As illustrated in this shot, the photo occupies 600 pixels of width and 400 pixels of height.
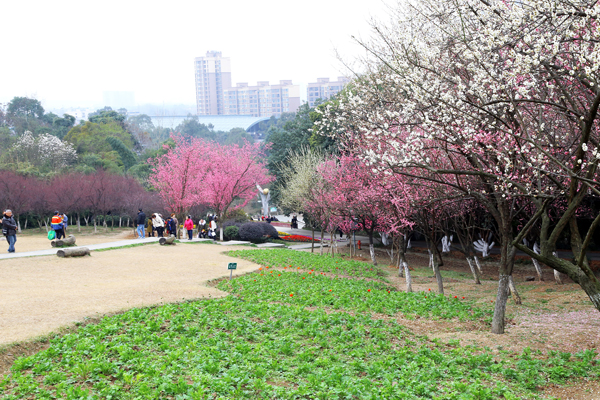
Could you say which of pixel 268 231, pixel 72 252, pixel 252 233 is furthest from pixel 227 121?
pixel 72 252

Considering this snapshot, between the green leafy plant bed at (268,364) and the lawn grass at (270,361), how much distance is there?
0.02 meters

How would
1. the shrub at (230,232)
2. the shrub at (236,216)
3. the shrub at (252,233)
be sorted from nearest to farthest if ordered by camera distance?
the shrub at (252,233)
the shrub at (230,232)
the shrub at (236,216)

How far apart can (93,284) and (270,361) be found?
8289 mm

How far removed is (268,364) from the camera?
6.41 m

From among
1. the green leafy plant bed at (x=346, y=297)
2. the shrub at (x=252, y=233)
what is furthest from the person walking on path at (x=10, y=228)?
the shrub at (x=252, y=233)

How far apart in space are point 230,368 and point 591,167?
5.43 m

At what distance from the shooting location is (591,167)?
20.3 feet

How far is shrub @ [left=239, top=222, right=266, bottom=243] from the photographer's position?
3028cm

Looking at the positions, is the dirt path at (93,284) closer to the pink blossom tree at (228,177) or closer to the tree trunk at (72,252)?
the tree trunk at (72,252)

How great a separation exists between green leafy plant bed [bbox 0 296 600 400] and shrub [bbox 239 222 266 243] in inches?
841

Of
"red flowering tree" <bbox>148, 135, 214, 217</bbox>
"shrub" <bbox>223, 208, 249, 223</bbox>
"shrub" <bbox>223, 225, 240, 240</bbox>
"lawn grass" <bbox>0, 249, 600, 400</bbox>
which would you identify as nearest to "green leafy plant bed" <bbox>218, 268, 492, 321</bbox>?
"lawn grass" <bbox>0, 249, 600, 400</bbox>

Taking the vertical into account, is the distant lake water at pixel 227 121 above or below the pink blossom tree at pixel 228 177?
above

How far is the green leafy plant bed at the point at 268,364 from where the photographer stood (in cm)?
547

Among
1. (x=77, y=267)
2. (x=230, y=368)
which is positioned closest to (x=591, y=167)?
(x=230, y=368)
